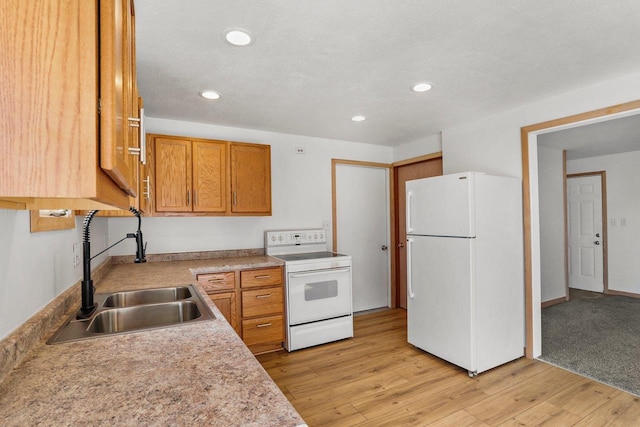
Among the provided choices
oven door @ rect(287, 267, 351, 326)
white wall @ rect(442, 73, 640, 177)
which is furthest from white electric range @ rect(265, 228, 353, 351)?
white wall @ rect(442, 73, 640, 177)

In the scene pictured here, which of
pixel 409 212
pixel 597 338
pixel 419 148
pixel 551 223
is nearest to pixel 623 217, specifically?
pixel 551 223

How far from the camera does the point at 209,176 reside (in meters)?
3.11

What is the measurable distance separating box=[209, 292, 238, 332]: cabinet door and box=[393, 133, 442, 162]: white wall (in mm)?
2754

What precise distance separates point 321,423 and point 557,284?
4.49 m

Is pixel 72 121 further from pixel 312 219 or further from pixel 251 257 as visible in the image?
pixel 312 219

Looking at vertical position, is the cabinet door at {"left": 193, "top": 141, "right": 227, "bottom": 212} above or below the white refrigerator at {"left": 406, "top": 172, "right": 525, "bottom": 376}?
above

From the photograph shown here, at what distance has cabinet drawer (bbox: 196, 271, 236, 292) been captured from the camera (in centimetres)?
286

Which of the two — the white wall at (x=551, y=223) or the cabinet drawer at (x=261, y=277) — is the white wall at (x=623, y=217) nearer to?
the white wall at (x=551, y=223)

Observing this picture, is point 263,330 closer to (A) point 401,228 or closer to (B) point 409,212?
(B) point 409,212

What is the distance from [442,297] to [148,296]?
2.28 meters

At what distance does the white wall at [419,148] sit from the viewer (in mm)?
3902

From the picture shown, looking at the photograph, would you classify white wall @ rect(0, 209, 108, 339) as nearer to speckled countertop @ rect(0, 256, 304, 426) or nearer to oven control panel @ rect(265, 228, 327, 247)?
speckled countertop @ rect(0, 256, 304, 426)

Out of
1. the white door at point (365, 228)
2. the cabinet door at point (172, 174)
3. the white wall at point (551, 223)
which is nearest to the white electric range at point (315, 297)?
the white door at point (365, 228)

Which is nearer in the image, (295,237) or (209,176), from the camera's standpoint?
(209,176)
